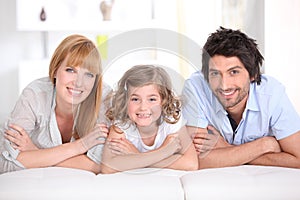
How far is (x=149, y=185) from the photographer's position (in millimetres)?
1450

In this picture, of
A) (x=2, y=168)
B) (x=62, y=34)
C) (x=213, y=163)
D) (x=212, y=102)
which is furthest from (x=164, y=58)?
(x=62, y=34)

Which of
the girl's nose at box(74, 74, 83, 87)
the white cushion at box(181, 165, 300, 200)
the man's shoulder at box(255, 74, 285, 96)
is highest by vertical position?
the girl's nose at box(74, 74, 83, 87)

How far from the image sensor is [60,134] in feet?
5.76

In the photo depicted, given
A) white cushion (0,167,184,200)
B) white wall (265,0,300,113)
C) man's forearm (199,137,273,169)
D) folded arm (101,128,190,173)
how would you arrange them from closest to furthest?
white cushion (0,167,184,200) < folded arm (101,128,190,173) < man's forearm (199,137,273,169) < white wall (265,0,300,113)

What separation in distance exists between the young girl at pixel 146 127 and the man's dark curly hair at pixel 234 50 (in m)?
0.19

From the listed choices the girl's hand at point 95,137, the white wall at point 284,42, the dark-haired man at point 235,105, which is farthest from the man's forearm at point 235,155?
the white wall at point 284,42

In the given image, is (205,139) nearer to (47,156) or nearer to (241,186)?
(241,186)

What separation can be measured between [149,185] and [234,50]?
56 cm

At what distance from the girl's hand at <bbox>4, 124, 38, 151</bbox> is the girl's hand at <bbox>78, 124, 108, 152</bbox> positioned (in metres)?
0.18

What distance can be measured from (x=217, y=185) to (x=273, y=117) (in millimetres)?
392

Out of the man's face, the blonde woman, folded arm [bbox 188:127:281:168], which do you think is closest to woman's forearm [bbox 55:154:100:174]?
the blonde woman

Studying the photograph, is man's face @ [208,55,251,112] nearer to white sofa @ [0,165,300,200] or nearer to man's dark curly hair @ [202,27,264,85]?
man's dark curly hair @ [202,27,264,85]

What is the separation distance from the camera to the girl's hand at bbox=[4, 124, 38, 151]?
1670 mm

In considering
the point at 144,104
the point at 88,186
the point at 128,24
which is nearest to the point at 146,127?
the point at 144,104
